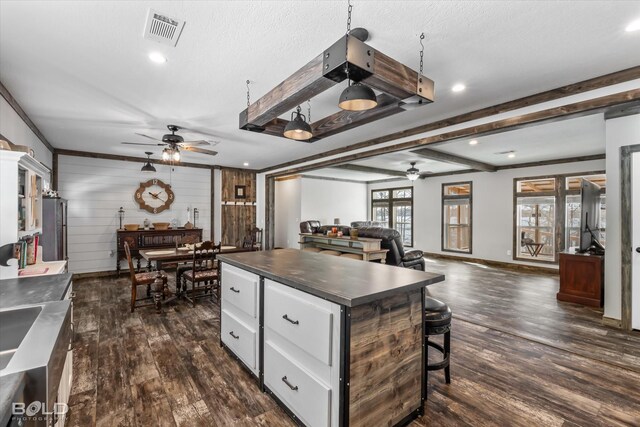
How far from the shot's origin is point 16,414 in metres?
0.77

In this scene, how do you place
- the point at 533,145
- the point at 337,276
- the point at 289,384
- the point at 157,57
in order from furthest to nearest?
the point at 533,145
the point at 157,57
the point at 337,276
the point at 289,384

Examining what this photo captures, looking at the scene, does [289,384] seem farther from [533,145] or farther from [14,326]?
[533,145]

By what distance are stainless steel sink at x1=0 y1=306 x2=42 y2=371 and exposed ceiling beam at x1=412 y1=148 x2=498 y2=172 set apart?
17.9 feet

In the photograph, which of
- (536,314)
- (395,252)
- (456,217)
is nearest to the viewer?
(536,314)

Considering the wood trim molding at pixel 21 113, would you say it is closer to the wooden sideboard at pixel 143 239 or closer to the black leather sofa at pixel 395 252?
the wooden sideboard at pixel 143 239

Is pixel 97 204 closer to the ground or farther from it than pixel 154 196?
closer to the ground

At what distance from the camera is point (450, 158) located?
6406 millimetres

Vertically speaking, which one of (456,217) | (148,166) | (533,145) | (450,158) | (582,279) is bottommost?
(582,279)

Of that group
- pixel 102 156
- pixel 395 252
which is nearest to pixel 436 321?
pixel 395 252

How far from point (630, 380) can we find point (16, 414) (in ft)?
12.8

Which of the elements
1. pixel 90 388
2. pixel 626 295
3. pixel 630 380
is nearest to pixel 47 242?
pixel 90 388

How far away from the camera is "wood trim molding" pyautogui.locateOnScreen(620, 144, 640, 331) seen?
3.37 meters

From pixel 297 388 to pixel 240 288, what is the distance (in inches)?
38.5

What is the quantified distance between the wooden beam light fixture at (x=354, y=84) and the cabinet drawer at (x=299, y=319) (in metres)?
1.35
